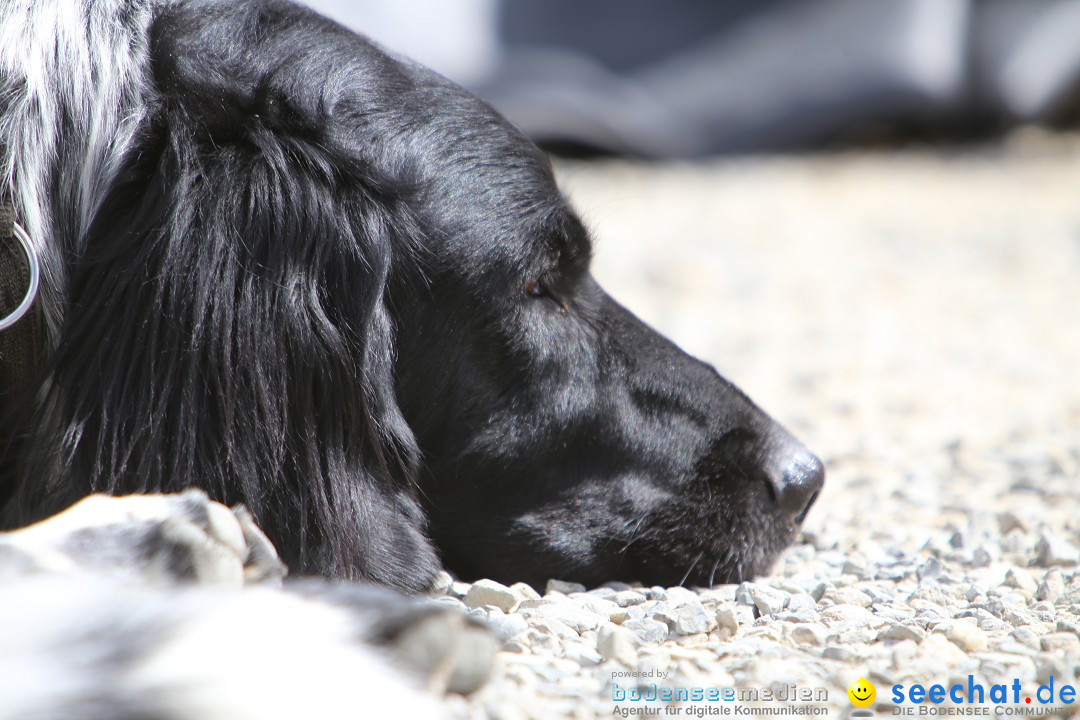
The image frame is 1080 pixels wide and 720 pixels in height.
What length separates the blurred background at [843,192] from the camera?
414cm

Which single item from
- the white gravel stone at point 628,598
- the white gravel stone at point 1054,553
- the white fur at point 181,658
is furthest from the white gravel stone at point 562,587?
the white gravel stone at point 1054,553

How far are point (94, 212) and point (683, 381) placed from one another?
120 centimetres

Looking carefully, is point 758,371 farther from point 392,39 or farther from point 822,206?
point 392,39

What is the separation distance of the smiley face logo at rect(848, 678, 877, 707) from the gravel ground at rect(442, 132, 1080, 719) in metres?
0.02

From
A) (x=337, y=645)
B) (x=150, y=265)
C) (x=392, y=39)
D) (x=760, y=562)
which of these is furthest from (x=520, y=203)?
(x=392, y=39)

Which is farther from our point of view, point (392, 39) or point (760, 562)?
point (392, 39)

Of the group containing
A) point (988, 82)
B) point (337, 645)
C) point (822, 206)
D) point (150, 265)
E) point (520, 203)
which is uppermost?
point (988, 82)

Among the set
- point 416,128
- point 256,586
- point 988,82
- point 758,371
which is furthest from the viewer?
point 988,82

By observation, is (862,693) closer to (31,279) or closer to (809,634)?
(809,634)

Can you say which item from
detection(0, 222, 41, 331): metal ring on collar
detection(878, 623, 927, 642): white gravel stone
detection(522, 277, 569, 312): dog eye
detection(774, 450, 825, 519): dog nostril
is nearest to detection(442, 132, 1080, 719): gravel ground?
detection(878, 623, 927, 642): white gravel stone

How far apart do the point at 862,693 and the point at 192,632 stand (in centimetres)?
91

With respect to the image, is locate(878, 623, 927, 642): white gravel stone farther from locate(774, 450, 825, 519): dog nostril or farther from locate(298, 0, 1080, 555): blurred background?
locate(298, 0, 1080, 555): blurred background

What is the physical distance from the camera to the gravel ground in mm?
1770

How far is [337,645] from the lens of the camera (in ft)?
4.74
